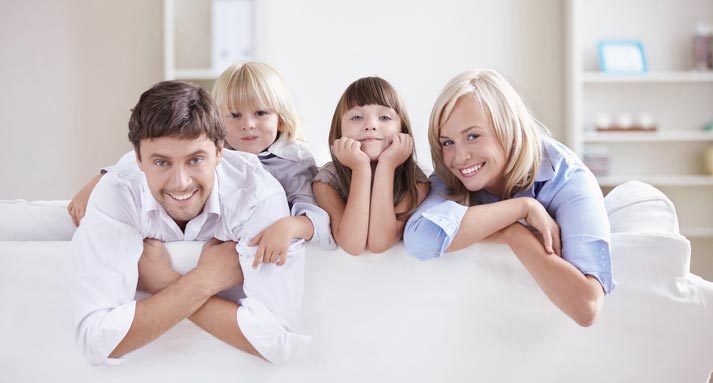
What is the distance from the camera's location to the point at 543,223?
1.29m

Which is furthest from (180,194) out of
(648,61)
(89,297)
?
(648,61)

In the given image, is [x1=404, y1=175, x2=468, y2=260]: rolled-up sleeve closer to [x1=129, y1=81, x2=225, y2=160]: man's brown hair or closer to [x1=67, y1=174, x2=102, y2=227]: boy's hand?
[x1=129, y1=81, x2=225, y2=160]: man's brown hair

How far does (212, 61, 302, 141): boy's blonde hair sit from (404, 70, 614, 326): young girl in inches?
20.4

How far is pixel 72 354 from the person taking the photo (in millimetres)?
1265

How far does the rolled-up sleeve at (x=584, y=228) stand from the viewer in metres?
1.26

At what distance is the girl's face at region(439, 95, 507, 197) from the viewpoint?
1.42 meters

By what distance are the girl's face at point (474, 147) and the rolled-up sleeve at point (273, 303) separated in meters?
0.39

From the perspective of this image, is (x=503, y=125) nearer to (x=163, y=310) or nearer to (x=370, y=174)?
(x=370, y=174)

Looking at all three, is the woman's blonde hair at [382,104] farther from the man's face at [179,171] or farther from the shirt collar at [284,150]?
the man's face at [179,171]

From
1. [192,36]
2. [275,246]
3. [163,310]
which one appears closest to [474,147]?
[275,246]

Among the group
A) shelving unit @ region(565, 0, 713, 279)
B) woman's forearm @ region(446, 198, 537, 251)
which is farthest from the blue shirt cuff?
shelving unit @ region(565, 0, 713, 279)

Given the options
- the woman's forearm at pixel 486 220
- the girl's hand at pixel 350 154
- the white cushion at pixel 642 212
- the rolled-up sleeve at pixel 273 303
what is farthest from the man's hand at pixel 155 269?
the white cushion at pixel 642 212

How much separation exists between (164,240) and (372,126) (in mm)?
500

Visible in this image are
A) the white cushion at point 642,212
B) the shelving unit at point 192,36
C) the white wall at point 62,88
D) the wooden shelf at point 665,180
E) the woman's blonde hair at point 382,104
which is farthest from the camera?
the white wall at point 62,88
